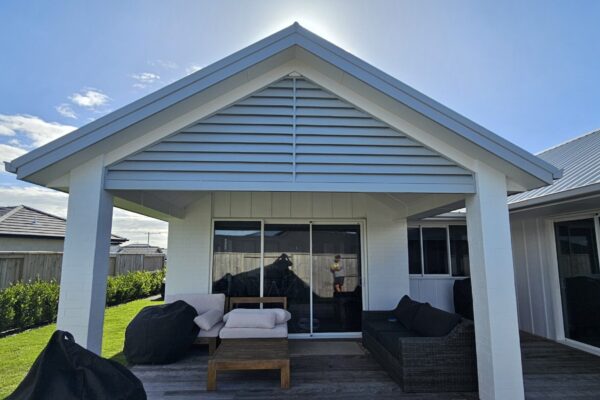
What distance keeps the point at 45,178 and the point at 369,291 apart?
560cm

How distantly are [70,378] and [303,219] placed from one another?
5149 mm

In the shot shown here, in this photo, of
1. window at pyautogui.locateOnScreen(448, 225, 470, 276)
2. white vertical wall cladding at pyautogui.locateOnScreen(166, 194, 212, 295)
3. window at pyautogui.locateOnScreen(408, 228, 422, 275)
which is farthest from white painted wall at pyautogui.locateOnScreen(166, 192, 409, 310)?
window at pyautogui.locateOnScreen(448, 225, 470, 276)

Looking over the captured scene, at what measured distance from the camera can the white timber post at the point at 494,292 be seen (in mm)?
3389

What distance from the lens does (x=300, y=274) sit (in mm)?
6664

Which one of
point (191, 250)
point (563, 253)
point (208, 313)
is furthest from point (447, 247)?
point (191, 250)

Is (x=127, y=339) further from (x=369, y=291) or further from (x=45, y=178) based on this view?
(x=369, y=291)

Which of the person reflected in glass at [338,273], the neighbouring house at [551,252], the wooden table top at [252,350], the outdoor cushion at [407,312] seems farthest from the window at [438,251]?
the wooden table top at [252,350]

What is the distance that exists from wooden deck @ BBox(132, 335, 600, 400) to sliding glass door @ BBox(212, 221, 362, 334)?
1.29 meters

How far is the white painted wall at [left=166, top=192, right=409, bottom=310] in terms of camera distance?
6.57 meters

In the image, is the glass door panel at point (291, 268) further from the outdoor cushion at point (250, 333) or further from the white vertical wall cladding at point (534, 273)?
the white vertical wall cladding at point (534, 273)

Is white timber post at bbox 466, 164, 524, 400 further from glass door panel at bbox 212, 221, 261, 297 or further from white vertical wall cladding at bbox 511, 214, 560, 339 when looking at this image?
glass door panel at bbox 212, 221, 261, 297

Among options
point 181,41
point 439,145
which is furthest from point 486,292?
point 181,41

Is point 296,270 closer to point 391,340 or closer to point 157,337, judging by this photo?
point 391,340

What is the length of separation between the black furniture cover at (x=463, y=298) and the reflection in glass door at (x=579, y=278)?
5.25 ft
